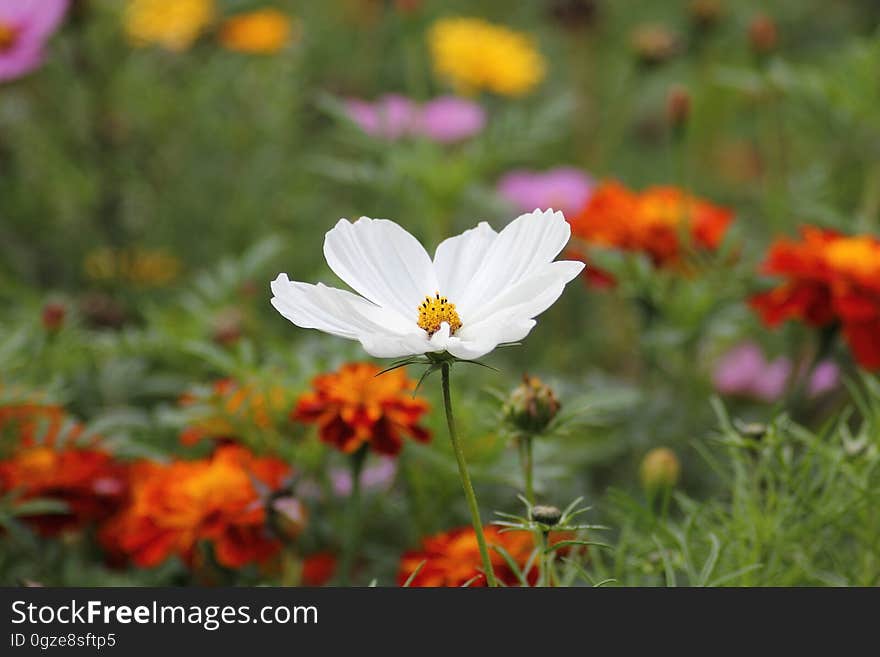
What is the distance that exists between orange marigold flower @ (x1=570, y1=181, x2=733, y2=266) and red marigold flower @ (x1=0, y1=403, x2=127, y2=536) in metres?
0.44

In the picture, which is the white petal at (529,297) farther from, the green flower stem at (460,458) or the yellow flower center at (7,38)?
the yellow flower center at (7,38)

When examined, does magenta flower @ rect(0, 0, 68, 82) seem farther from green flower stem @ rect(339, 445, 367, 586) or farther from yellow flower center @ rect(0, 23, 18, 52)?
green flower stem @ rect(339, 445, 367, 586)

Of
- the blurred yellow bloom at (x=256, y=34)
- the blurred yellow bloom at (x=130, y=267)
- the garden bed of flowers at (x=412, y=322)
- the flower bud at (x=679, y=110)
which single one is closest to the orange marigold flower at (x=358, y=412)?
the garden bed of flowers at (x=412, y=322)

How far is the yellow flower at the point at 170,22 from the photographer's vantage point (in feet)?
4.27

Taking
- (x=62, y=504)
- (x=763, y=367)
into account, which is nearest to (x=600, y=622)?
(x=62, y=504)

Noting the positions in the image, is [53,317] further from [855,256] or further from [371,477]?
[855,256]

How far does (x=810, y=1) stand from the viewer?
2.07 meters

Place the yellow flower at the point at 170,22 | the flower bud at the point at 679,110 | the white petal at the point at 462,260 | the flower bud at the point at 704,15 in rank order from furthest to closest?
the yellow flower at the point at 170,22 → the flower bud at the point at 704,15 → the flower bud at the point at 679,110 → the white petal at the point at 462,260

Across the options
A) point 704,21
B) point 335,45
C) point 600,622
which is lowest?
point 600,622

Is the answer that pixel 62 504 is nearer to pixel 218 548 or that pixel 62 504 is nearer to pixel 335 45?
pixel 218 548

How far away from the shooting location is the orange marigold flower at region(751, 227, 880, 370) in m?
0.81

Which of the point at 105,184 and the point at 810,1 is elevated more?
the point at 810,1

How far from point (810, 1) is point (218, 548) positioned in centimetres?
175

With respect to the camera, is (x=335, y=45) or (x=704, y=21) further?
(x=335, y=45)
